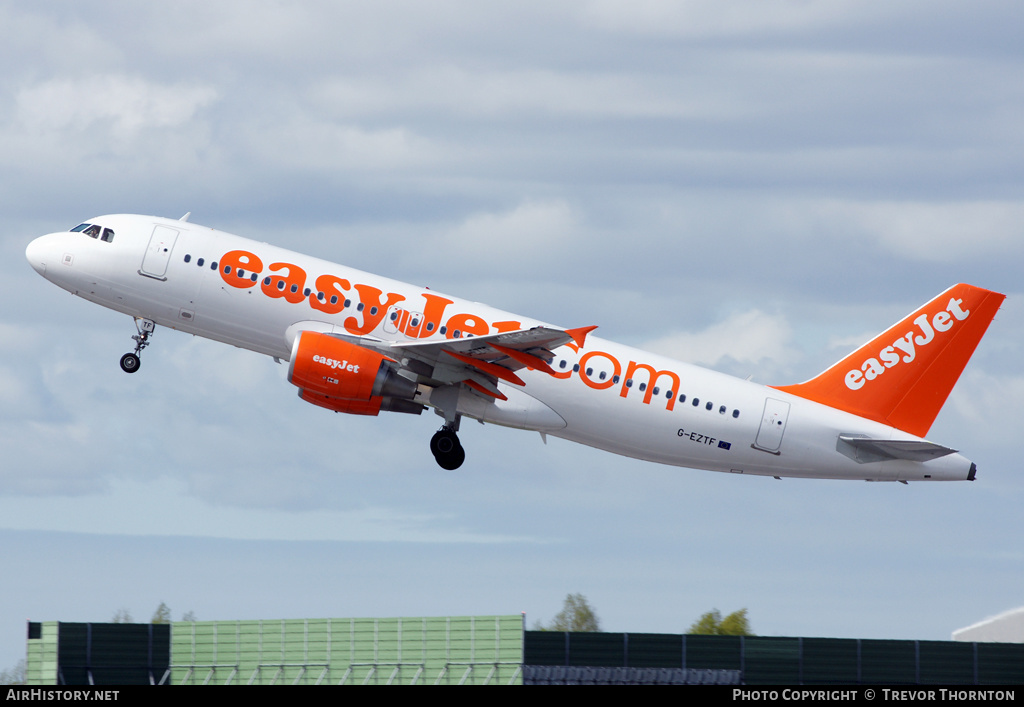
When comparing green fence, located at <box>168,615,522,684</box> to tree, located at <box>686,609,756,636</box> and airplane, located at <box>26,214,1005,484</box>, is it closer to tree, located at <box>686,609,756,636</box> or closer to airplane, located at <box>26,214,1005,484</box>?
airplane, located at <box>26,214,1005,484</box>

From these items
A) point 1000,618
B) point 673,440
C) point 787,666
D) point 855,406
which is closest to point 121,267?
point 673,440

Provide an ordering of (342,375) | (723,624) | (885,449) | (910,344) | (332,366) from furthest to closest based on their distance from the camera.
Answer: (723,624)
(910,344)
(885,449)
(342,375)
(332,366)

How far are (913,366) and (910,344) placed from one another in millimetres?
830

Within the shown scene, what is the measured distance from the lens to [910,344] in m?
47.5

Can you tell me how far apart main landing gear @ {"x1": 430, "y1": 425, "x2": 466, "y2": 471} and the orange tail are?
11158 millimetres

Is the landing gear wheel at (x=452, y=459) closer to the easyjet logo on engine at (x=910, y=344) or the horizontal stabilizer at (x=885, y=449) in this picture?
the horizontal stabilizer at (x=885, y=449)

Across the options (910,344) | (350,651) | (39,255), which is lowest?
(350,651)

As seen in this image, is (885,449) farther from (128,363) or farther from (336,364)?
(128,363)

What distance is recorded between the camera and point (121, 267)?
43906 mm

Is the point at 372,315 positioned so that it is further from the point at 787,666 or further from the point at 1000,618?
the point at 1000,618

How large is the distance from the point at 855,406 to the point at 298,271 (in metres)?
19.2

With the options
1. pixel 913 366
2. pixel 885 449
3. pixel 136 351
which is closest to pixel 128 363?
pixel 136 351

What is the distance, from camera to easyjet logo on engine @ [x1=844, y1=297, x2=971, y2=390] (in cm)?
4719

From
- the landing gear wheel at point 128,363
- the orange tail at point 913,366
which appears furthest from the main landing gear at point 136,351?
the orange tail at point 913,366
